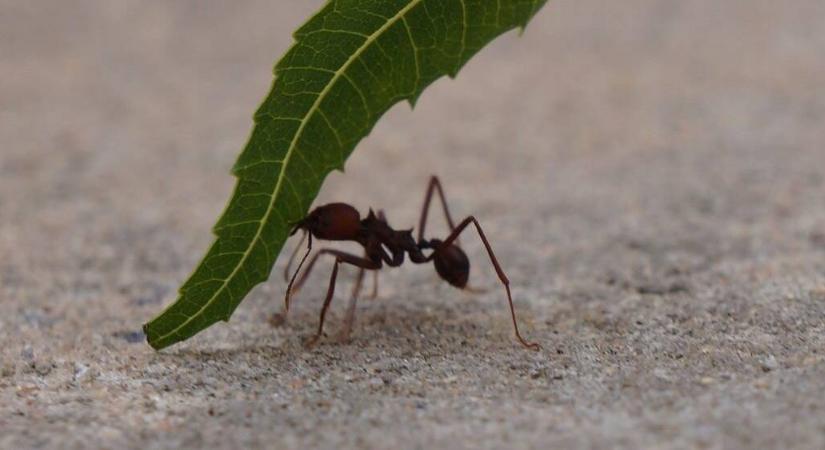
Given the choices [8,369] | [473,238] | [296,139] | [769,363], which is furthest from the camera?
[473,238]

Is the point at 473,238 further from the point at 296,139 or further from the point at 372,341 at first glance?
the point at 296,139

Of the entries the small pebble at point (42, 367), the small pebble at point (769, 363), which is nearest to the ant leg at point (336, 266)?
the small pebble at point (42, 367)

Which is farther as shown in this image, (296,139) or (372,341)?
(372,341)

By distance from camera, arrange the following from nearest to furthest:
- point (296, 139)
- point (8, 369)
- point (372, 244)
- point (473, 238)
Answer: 1. point (296, 139)
2. point (8, 369)
3. point (372, 244)
4. point (473, 238)

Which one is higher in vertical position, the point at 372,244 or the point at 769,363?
the point at 372,244

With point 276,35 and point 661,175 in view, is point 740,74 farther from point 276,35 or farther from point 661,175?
point 276,35

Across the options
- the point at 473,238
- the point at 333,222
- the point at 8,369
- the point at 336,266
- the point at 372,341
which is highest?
the point at 473,238

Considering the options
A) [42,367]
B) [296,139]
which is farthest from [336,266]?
[42,367]

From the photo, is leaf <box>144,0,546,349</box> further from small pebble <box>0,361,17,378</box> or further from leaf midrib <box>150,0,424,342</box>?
small pebble <box>0,361,17,378</box>
